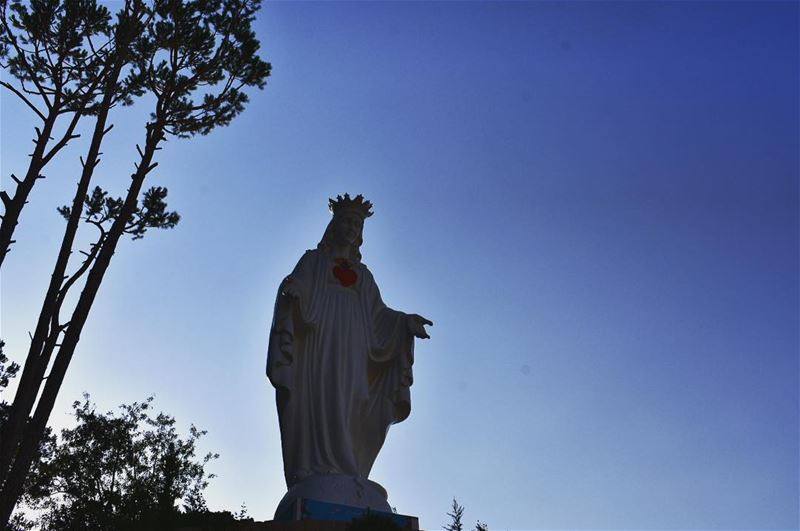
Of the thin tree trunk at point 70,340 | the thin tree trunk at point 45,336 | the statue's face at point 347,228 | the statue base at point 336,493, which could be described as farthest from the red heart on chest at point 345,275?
the thin tree trunk at point 45,336

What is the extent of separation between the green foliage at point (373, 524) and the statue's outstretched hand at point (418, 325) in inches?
144

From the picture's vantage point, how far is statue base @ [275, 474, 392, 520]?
9.11m

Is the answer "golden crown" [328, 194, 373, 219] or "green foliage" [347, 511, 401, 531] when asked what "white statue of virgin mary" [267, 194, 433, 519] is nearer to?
"golden crown" [328, 194, 373, 219]

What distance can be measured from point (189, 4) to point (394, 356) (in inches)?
186

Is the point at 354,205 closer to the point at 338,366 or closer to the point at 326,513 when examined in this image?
the point at 338,366

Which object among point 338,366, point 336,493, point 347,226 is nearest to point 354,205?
point 347,226

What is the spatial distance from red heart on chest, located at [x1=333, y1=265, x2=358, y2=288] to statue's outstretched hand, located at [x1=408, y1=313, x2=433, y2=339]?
2.98 feet

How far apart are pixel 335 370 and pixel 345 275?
1428 millimetres

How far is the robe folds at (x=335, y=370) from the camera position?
1002 centimetres

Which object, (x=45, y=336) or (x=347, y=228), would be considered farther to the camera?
(x=347, y=228)

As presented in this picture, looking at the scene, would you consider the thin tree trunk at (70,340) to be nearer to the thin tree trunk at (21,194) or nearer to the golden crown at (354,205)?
the thin tree trunk at (21,194)

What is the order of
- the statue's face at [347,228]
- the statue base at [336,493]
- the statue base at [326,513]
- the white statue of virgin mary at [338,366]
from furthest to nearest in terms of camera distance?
the statue's face at [347,228] < the white statue of virgin mary at [338,366] < the statue base at [336,493] < the statue base at [326,513]

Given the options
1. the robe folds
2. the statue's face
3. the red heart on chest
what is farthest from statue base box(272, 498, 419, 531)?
the statue's face

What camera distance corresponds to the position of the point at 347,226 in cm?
1142
